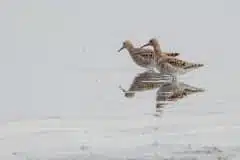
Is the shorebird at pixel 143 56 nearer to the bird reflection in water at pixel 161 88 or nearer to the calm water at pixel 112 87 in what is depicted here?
the calm water at pixel 112 87

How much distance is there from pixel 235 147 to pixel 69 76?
15.1 ft

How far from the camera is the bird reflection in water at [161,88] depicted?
11.1m

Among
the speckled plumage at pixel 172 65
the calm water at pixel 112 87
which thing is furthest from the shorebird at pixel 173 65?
the calm water at pixel 112 87

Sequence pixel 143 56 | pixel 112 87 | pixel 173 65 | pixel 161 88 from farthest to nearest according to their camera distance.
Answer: pixel 143 56 < pixel 173 65 < pixel 112 87 < pixel 161 88

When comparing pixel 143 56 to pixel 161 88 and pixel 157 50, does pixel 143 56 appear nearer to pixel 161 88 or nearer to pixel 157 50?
pixel 157 50

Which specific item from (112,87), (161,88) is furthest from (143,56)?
(161,88)

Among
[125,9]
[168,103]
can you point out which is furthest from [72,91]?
[125,9]

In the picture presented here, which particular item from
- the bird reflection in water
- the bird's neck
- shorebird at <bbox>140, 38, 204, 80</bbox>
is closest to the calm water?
the bird reflection in water

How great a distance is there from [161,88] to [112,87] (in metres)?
0.65

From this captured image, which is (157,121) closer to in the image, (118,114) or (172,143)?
(118,114)

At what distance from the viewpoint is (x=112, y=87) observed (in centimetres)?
1202

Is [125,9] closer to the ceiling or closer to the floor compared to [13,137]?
closer to the ceiling

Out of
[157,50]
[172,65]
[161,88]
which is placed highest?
[157,50]

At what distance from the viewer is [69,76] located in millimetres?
12680
